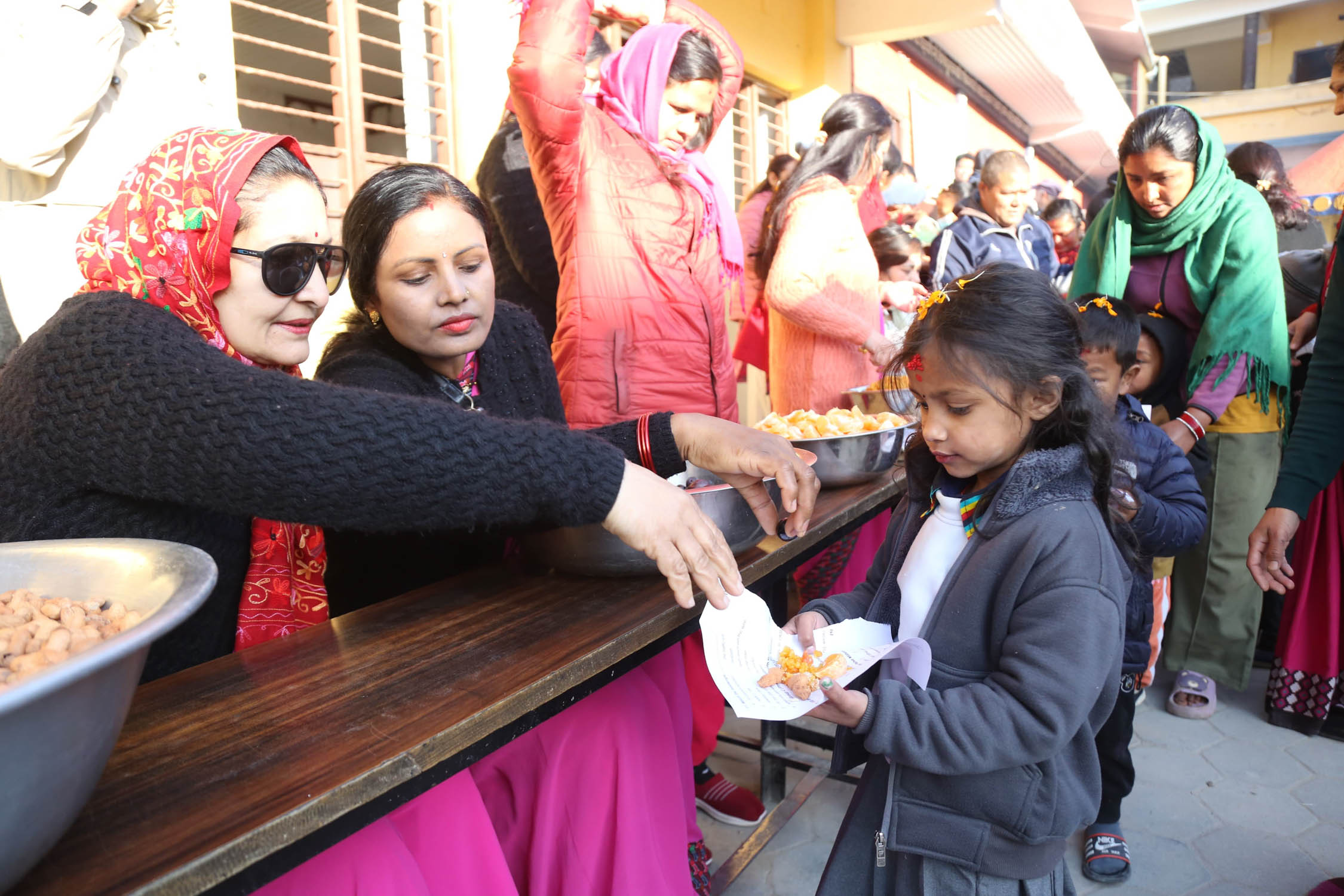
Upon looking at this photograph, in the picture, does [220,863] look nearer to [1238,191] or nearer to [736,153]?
[1238,191]

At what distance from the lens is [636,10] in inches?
105

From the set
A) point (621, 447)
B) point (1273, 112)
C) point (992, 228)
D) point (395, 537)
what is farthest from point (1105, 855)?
point (1273, 112)

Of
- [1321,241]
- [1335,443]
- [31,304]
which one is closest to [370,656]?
[31,304]

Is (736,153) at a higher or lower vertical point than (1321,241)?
higher

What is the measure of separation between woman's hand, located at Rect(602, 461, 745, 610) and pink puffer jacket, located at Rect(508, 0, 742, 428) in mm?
1287

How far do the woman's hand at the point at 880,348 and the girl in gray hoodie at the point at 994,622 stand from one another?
1229mm

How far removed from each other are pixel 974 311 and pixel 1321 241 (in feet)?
12.9

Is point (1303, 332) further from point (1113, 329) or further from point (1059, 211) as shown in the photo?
point (1059, 211)

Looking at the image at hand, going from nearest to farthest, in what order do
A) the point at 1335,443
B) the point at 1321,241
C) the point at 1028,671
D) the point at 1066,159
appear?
the point at 1028,671
the point at 1335,443
the point at 1321,241
the point at 1066,159

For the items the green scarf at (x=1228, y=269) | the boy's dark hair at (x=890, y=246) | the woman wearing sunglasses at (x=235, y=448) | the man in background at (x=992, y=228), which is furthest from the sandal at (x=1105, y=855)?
the boy's dark hair at (x=890, y=246)

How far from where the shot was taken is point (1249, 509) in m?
2.94

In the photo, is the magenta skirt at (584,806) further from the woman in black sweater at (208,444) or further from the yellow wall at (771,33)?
the yellow wall at (771,33)

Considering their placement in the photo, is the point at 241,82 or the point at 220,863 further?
the point at 241,82

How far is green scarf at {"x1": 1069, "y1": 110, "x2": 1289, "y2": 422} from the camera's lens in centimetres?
264
